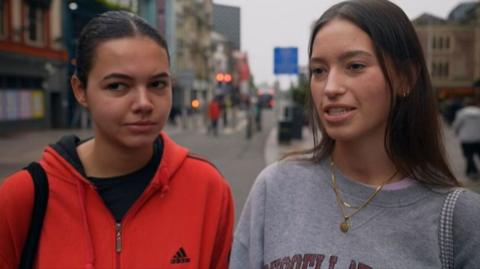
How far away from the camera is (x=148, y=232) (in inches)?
75.7

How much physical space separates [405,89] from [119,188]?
1056 mm

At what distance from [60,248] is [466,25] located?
45268 mm

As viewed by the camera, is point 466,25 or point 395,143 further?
point 466,25

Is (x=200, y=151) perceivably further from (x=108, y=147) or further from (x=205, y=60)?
(x=205, y=60)

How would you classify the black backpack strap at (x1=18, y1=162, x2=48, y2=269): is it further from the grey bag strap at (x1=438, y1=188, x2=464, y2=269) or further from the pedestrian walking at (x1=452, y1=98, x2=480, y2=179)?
the pedestrian walking at (x1=452, y1=98, x2=480, y2=179)

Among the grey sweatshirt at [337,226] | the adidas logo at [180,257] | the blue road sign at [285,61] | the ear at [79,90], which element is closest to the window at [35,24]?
the blue road sign at [285,61]

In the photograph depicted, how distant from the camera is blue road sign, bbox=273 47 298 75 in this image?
1755cm

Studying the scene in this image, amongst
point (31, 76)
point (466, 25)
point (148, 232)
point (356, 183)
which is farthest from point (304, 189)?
point (466, 25)

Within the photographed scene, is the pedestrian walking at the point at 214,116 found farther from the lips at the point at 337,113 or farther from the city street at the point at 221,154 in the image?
the lips at the point at 337,113

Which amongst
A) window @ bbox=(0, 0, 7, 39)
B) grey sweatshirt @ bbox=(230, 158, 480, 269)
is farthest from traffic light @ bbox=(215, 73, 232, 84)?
grey sweatshirt @ bbox=(230, 158, 480, 269)

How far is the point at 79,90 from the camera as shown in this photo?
2.03 meters

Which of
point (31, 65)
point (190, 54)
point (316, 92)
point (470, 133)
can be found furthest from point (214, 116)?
point (190, 54)

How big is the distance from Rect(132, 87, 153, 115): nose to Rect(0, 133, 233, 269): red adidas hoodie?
0.26 metres

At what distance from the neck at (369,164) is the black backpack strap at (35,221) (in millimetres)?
1026
